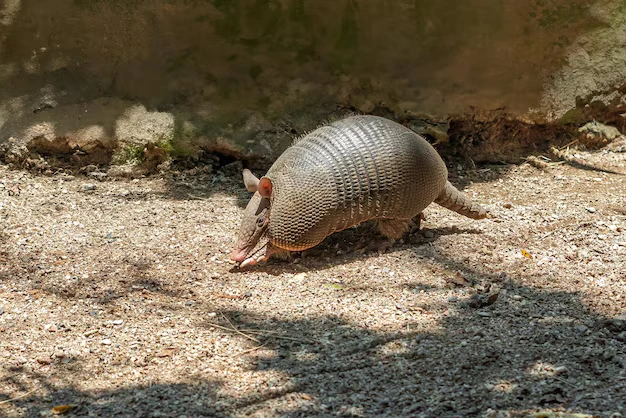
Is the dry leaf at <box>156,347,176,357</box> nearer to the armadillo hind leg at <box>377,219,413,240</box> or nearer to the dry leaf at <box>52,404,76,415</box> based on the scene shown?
the dry leaf at <box>52,404,76,415</box>

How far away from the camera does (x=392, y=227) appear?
5.77 m

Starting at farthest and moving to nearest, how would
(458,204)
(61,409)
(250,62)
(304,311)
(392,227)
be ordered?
(250,62), (458,204), (392,227), (304,311), (61,409)

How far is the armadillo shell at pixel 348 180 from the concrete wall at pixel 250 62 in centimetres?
150

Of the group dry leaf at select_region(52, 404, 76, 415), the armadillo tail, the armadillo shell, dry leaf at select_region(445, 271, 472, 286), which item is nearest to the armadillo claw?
the armadillo shell

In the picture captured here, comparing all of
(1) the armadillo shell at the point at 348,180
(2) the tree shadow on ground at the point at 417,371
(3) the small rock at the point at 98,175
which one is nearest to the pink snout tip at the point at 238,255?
(1) the armadillo shell at the point at 348,180

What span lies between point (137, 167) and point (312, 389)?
4.10m

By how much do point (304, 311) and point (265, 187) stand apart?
118cm

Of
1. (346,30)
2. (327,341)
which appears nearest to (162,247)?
(327,341)

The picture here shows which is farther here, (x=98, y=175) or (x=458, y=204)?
(x=98, y=175)

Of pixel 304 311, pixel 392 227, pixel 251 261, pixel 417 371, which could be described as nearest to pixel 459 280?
pixel 392 227

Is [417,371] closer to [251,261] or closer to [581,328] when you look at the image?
[581,328]

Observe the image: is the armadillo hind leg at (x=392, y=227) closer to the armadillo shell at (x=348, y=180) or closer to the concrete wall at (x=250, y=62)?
the armadillo shell at (x=348, y=180)

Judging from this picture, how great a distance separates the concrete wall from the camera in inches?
278

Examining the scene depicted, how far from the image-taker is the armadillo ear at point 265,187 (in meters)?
5.37
